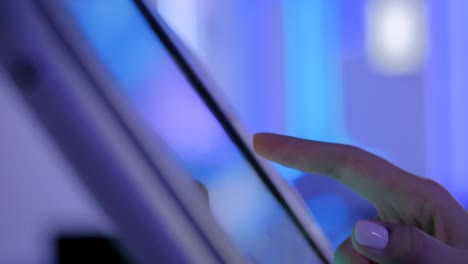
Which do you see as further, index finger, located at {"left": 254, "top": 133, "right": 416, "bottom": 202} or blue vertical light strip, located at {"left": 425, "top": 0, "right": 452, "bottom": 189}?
blue vertical light strip, located at {"left": 425, "top": 0, "right": 452, "bottom": 189}

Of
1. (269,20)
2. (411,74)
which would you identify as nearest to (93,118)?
(269,20)

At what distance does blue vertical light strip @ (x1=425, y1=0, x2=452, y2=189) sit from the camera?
1105 mm

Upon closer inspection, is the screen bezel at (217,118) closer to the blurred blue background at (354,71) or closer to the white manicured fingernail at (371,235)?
the white manicured fingernail at (371,235)

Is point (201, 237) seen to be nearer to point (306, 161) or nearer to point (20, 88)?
point (20, 88)

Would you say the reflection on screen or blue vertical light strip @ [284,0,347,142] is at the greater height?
the reflection on screen

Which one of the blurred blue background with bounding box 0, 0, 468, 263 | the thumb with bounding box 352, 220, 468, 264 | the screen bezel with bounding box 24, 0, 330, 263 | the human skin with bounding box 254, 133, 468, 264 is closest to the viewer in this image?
the screen bezel with bounding box 24, 0, 330, 263

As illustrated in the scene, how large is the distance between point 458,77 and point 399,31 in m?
0.20

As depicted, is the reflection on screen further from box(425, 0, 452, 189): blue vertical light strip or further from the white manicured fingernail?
box(425, 0, 452, 189): blue vertical light strip

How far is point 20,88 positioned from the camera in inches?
7.2

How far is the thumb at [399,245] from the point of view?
0.34 meters

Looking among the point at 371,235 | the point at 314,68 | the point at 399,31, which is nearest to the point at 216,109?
the point at 371,235

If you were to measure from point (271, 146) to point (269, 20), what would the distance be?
708mm

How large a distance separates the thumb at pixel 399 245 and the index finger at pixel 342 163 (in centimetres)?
13

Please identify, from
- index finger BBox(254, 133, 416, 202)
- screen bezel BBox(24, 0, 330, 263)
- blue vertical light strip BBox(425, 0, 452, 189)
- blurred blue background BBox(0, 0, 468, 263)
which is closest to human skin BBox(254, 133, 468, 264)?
index finger BBox(254, 133, 416, 202)
